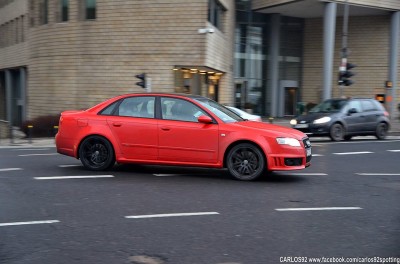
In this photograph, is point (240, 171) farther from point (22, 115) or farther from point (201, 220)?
point (22, 115)

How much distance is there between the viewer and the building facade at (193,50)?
26141 mm

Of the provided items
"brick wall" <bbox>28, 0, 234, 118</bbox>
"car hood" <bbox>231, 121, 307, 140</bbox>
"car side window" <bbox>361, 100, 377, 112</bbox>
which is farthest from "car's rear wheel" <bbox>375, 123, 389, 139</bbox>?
"car hood" <bbox>231, 121, 307, 140</bbox>

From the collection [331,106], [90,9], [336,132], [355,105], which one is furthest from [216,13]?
[336,132]

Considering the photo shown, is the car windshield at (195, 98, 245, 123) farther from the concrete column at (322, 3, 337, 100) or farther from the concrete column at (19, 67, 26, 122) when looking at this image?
the concrete column at (19, 67, 26, 122)

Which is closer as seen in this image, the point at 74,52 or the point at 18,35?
the point at 74,52

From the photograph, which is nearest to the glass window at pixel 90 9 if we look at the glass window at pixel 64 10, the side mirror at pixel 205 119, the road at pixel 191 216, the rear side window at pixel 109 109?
the glass window at pixel 64 10

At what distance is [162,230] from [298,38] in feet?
117

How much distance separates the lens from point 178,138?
8.91m

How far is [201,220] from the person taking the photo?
19.4ft

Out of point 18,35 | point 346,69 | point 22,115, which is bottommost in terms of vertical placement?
point 22,115

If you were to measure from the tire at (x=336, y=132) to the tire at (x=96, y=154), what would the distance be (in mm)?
10927

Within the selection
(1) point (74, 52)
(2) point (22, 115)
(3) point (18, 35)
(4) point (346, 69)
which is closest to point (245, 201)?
(4) point (346, 69)

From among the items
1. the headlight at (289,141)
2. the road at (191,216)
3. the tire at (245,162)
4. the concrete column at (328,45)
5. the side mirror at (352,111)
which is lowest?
the road at (191,216)

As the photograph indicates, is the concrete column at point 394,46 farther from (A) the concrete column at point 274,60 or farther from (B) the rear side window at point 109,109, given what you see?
(B) the rear side window at point 109,109
